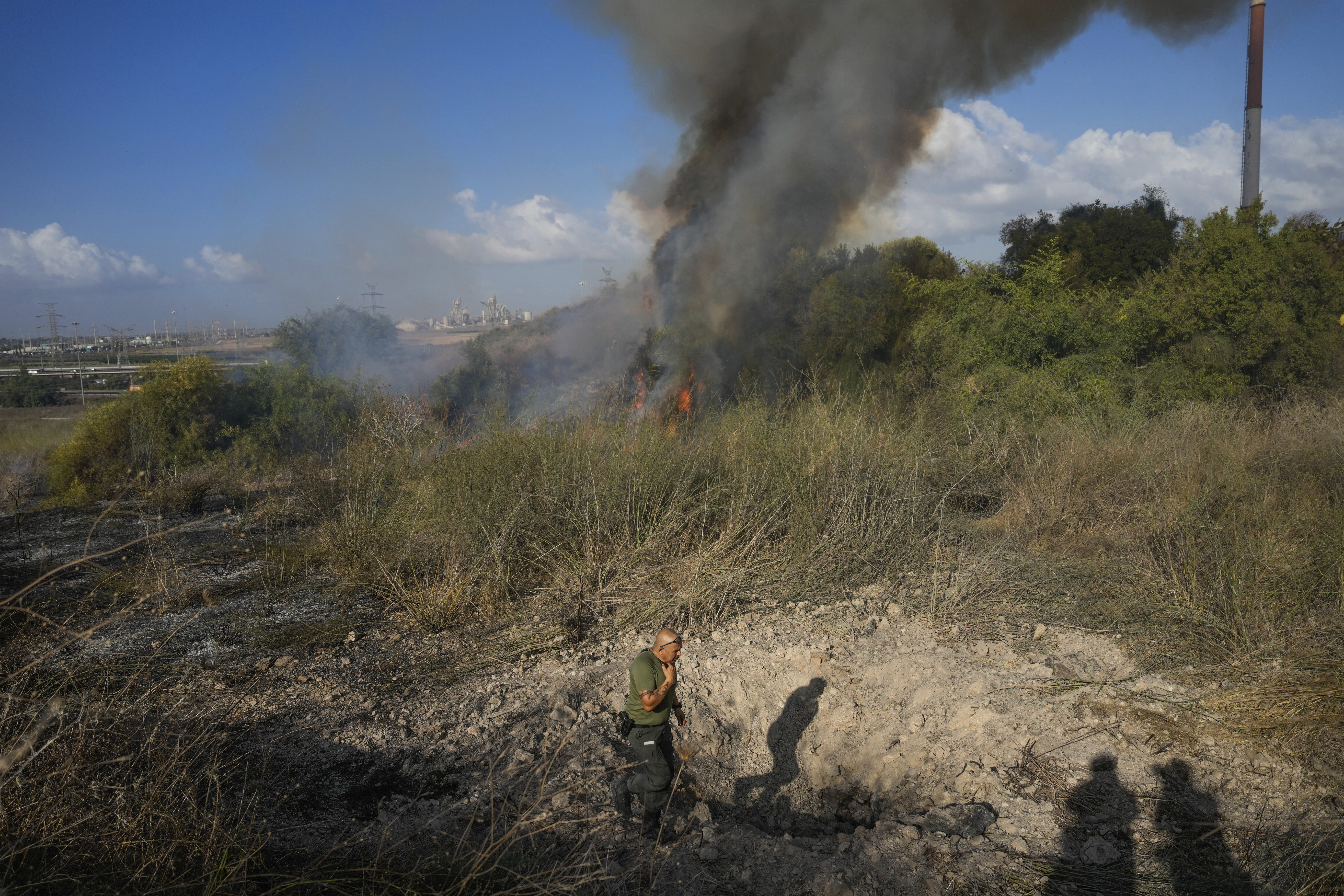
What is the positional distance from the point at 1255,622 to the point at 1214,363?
7.86 m

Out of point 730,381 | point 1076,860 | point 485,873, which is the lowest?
point 1076,860

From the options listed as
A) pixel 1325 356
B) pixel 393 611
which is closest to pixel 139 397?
pixel 393 611

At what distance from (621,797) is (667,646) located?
0.81 meters

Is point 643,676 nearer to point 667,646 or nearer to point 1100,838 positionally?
point 667,646

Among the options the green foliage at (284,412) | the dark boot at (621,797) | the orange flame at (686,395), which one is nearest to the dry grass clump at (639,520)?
the dark boot at (621,797)

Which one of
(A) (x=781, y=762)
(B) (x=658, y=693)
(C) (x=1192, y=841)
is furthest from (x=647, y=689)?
(C) (x=1192, y=841)

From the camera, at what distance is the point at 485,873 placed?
2211mm

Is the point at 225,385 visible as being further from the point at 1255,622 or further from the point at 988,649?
the point at 1255,622

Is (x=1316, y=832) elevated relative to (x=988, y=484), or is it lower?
lower

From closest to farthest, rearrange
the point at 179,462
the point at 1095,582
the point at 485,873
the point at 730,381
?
the point at 485,873 → the point at 1095,582 → the point at 179,462 → the point at 730,381

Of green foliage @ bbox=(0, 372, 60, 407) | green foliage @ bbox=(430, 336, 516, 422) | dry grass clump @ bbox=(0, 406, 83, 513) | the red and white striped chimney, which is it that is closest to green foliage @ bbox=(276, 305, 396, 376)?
green foliage @ bbox=(430, 336, 516, 422)

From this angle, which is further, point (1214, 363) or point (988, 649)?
point (1214, 363)

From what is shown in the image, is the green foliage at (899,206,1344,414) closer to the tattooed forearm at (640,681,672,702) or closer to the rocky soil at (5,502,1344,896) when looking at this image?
the rocky soil at (5,502,1344,896)

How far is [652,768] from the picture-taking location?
3.13 m
